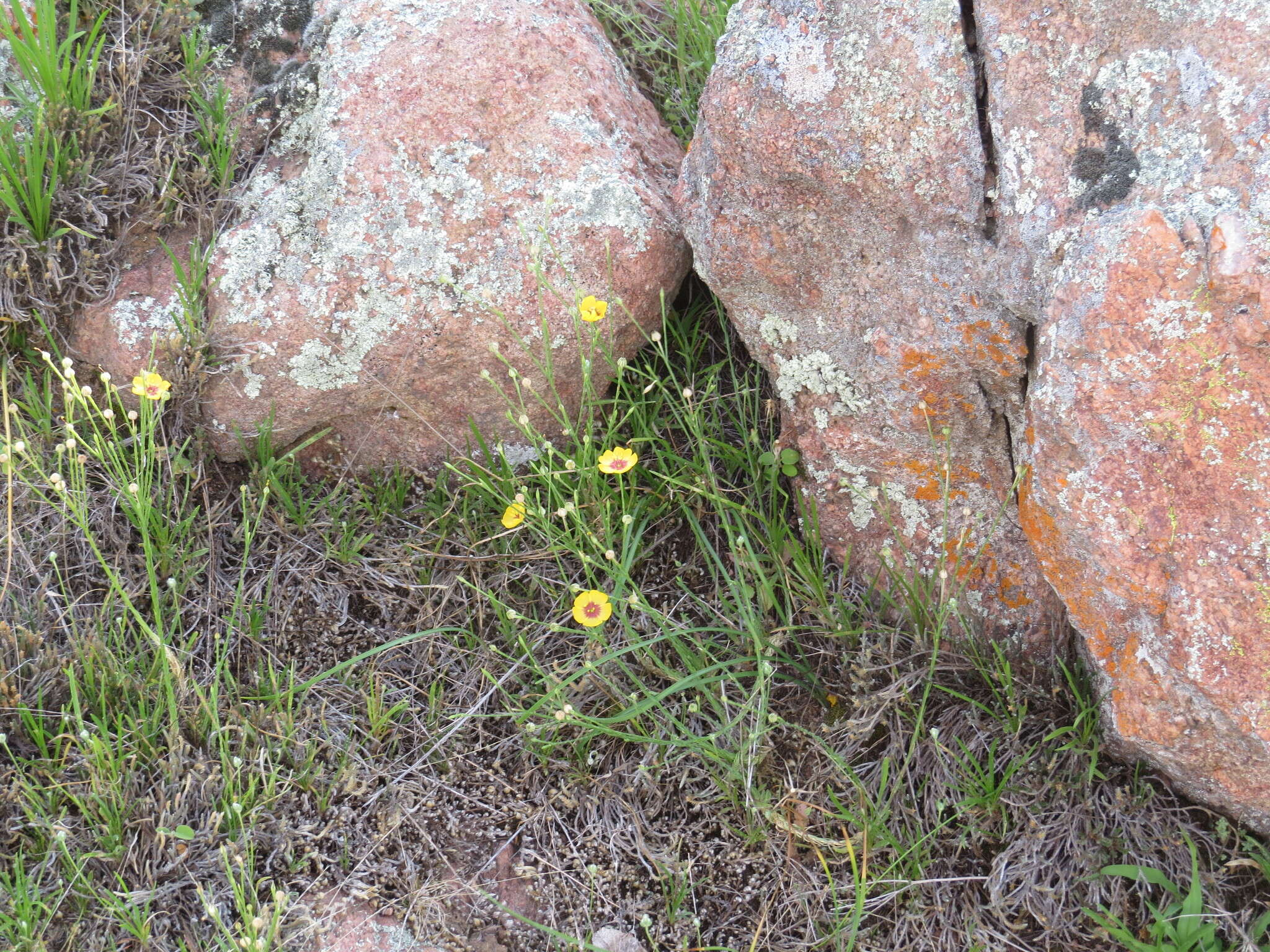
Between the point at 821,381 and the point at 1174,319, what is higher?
the point at 1174,319

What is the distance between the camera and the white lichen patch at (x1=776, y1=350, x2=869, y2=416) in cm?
221

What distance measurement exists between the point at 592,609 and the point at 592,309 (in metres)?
0.66

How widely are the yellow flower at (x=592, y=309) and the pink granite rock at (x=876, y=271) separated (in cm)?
24

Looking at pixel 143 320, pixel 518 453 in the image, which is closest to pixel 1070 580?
pixel 518 453

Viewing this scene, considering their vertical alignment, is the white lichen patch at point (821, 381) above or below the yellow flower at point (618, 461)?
above

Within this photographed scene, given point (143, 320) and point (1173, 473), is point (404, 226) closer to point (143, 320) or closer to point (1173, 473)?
point (143, 320)

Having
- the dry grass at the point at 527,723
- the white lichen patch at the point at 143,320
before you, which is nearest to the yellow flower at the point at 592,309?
the dry grass at the point at 527,723

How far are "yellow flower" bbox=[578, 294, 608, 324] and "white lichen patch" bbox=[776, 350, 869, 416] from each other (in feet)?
1.31

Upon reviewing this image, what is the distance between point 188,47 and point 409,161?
2.06 feet

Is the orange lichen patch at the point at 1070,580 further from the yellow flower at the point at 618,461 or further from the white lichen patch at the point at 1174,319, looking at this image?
the yellow flower at the point at 618,461

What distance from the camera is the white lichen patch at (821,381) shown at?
2.21m

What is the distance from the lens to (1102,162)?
6.10 ft

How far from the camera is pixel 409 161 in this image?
8.18 feet

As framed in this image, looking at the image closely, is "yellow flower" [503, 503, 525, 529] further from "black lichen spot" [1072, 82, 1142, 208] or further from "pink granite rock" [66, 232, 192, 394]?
"black lichen spot" [1072, 82, 1142, 208]
